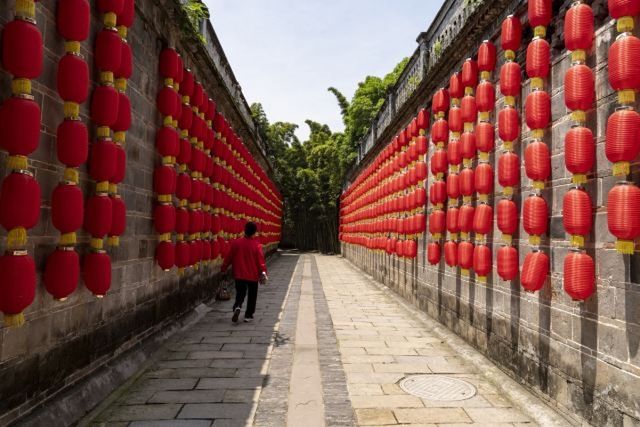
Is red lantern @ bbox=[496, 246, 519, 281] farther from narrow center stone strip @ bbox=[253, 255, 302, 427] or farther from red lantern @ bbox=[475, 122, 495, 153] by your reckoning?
narrow center stone strip @ bbox=[253, 255, 302, 427]

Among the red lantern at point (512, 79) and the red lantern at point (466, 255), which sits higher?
the red lantern at point (512, 79)

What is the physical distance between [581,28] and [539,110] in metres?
0.89

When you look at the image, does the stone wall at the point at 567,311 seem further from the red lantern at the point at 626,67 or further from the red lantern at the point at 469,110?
the red lantern at the point at 469,110

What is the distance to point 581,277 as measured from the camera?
3.85 metres

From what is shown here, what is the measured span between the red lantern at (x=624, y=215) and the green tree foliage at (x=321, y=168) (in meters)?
→ 30.3

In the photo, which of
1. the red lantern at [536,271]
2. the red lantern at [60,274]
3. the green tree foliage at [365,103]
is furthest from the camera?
the green tree foliage at [365,103]

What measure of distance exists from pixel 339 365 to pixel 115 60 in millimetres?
4353

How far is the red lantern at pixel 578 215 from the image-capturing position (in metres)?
3.86

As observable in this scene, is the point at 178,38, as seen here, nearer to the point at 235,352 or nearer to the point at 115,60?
the point at 115,60

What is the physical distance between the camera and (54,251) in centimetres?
393

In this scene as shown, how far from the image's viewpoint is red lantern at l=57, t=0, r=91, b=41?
12.8 ft

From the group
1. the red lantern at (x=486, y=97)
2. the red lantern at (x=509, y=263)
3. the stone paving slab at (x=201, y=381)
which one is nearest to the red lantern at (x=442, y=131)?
the red lantern at (x=486, y=97)

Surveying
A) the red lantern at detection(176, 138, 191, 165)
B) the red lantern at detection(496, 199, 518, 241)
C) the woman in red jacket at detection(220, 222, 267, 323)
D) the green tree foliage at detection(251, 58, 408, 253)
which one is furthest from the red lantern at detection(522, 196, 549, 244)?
the green tree foliage at detection(251, 58, 408, 253)

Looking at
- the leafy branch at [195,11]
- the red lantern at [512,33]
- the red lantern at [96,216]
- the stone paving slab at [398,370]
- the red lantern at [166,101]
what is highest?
the leafy branch at [195,11]
